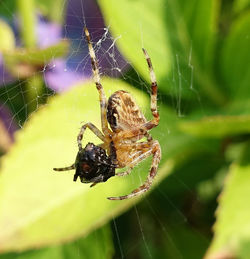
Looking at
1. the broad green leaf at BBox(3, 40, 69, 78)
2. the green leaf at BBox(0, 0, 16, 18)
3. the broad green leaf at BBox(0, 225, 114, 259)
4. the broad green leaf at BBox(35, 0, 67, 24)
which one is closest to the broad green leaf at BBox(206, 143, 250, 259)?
the broad green leaf at BBox(0, 225, 114, 259)

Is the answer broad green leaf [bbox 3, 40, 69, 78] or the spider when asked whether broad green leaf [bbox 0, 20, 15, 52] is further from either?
the spider

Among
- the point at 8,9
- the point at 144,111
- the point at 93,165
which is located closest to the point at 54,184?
the point at 93,165

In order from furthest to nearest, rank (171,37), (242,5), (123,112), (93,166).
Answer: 1. (242,5)
2. (171,37)
3. (123,112)
4. (93,166)

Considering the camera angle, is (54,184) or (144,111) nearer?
(54,184)

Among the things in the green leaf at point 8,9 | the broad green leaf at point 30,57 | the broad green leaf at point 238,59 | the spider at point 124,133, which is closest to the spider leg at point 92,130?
the spider at point 124,133

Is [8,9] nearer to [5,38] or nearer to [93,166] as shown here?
[5,38]

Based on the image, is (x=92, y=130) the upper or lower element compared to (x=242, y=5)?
lower

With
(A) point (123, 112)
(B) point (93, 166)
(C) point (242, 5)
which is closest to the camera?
(B) point (93, 166)

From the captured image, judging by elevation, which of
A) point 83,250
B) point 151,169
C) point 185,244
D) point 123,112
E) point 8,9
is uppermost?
point 8,9
